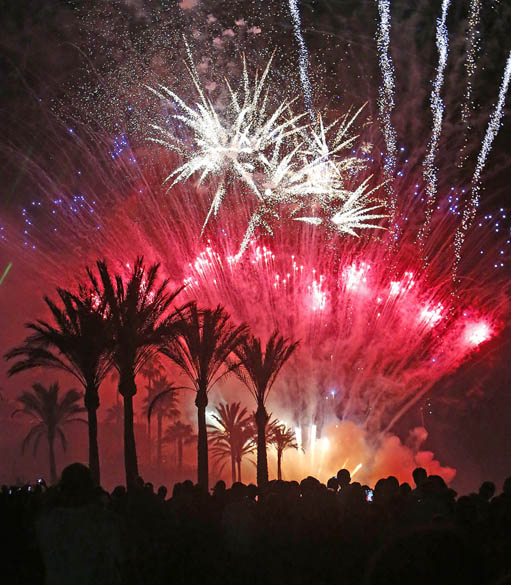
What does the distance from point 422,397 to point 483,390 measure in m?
3.93

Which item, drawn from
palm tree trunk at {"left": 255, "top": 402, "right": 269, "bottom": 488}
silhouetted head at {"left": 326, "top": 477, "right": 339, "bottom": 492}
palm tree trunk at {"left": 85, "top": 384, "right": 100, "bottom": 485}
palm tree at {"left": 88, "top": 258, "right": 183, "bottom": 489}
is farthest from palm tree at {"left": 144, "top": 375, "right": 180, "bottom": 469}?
silhouetted head at {"left": 326, "top": 477, "right": 339, "bottom": 492}

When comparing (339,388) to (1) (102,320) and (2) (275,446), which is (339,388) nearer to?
(2) (275,446)

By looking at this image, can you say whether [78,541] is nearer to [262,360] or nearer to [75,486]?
[75,486]

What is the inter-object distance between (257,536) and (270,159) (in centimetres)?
1613

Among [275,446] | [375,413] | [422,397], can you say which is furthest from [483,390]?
[275,446]

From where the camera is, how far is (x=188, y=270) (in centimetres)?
2884

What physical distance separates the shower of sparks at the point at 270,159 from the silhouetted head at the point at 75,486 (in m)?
17.5

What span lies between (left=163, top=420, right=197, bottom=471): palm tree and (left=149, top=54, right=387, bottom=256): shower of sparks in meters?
33.4

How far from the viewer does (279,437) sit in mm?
46688

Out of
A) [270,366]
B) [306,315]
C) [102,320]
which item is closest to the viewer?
[102,320]

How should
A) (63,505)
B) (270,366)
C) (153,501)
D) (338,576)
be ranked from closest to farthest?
(63,505) < (338,576) < (153,501) < (270,366)

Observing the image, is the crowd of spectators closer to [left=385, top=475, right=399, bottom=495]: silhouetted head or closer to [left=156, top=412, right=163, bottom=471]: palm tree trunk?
[left=385, top=475, right=399, bottom=495]: silhouetted head

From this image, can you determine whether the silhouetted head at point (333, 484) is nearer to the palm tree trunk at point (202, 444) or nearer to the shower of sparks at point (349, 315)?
the palm tree trunk at point (202, 444)

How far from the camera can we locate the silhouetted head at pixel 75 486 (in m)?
5.20
